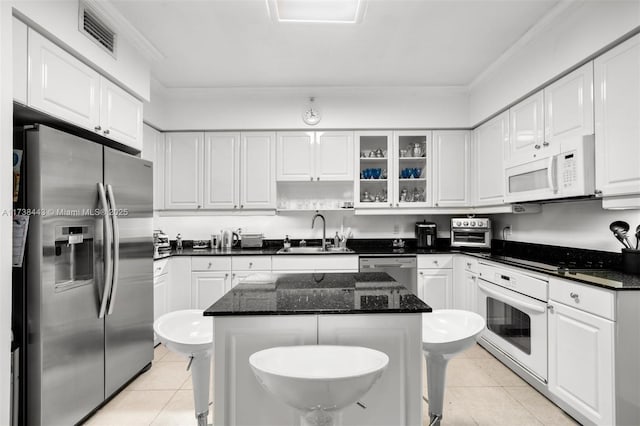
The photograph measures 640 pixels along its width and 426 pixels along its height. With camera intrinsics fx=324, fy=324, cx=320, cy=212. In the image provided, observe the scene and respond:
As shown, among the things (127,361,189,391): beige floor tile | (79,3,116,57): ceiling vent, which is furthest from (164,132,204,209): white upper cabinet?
(127,361,189,391): beige floor tile

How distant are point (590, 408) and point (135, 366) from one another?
3048mm

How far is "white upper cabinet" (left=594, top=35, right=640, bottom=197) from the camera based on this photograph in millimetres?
1856

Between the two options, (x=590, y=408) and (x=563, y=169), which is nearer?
(x=590, y=408)

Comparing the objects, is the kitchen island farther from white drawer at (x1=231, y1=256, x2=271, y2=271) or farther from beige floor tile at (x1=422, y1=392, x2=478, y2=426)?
white drawer at (x1=231, y1=256, x2=271, y2=271)

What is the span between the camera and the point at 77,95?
6.71 feet

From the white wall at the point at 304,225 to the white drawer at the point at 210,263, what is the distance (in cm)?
73

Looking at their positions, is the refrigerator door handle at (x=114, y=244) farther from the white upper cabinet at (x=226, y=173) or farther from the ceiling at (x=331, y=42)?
the white upper cabinet at (x=226, y=173)

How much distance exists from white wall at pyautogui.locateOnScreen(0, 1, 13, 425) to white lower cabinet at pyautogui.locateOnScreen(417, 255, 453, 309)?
3.32m

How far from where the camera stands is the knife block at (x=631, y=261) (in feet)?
6.39

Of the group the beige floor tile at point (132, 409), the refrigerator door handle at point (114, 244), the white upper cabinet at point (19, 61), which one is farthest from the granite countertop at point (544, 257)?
the white upper cabinet at point (19, 61)

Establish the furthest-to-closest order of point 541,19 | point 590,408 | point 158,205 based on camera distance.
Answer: point 158,205 → point 541,19 → point 590,408

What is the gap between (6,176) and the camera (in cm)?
151

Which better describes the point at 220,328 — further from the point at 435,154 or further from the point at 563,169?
the point at 435,154

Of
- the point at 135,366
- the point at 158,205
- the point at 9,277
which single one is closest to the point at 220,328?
the point at 9,277
